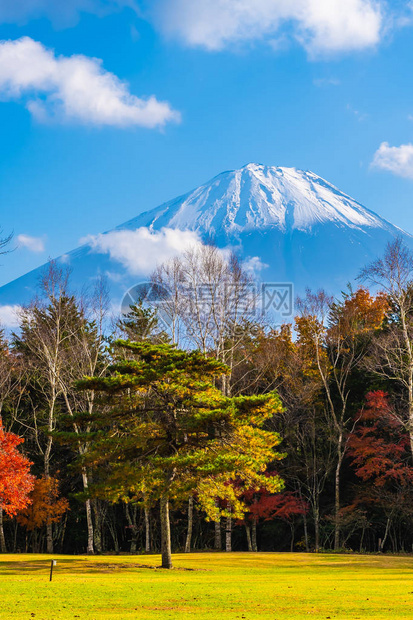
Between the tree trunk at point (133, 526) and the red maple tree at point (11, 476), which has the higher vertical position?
the red maple tree at point (11, 476)

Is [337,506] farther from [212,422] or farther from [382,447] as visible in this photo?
[212,422]

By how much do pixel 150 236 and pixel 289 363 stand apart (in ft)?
465

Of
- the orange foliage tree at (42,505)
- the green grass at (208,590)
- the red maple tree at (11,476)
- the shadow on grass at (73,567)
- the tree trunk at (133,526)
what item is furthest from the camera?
the tree trunk at (133,526)

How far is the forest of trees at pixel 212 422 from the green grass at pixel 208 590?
238 cm

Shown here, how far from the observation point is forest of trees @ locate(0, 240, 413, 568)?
66.4ft

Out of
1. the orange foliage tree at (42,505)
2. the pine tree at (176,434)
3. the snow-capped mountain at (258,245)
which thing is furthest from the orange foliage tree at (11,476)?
the snow-capped mountain at (258,245)

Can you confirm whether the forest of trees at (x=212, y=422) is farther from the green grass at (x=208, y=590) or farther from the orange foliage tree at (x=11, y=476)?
the green grass at (x=208, y=590)

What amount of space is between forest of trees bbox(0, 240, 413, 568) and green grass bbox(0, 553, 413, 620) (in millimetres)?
2376

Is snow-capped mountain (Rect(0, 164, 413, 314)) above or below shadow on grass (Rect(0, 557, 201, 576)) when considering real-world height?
above

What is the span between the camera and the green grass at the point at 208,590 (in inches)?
420

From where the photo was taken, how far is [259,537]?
122ft

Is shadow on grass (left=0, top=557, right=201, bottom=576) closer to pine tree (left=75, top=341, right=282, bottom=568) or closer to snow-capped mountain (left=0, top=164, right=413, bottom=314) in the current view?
pine tree (left=75, top=341, right=282, bottom=568)

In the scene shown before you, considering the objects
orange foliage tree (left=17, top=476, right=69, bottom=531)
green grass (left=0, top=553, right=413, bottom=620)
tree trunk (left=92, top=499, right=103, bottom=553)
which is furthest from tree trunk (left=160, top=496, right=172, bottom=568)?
tree trunk (left=92, top=499, right=103, bottom=553)

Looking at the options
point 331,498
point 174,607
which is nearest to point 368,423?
point 331,498
